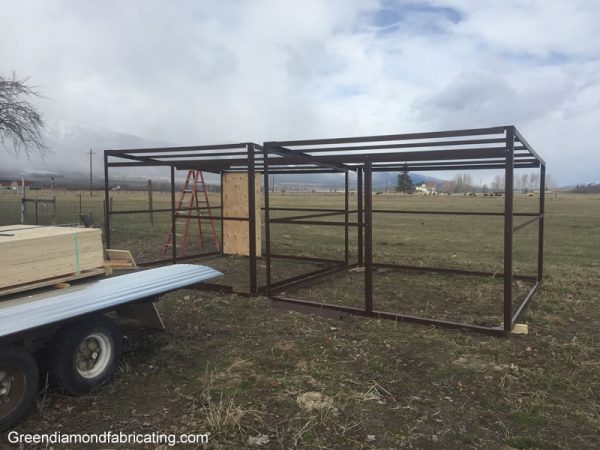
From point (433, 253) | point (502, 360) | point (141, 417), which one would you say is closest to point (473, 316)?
point (502, 360)

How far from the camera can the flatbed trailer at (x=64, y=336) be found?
3080 mm

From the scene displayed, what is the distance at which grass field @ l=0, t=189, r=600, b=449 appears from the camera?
3.17 metres

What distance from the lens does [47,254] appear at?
3855mm

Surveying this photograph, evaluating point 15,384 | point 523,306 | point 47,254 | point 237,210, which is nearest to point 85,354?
point 15,384

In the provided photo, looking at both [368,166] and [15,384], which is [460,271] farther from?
[15,384]

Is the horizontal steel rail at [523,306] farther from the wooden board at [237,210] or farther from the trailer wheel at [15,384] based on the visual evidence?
the wooden board at [237,210]

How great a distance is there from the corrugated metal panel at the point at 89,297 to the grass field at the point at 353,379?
2.45 ft

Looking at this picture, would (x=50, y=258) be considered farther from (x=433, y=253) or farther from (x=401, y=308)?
(x=433, y=253)

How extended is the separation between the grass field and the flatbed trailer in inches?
7.4

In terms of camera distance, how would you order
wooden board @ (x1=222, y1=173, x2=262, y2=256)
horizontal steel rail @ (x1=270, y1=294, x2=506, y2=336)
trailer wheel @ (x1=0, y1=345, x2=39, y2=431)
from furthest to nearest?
1. wooden board @ (x1=222, y1=173, x2=262, y2=256)
2. horizontal steel rail @ (x1=270, y1=294, x2=506, y2=336)
3. trailer wheel @ (x1=0, y1=345, x2=39, y2=431)

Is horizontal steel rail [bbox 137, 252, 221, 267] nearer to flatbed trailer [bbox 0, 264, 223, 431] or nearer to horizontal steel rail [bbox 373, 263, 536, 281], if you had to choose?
horizontal steel rail [bbox 373, 263, 536, 281]

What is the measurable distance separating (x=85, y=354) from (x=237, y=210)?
7463 mm

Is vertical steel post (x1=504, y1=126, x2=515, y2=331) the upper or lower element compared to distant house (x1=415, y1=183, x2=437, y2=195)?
lower

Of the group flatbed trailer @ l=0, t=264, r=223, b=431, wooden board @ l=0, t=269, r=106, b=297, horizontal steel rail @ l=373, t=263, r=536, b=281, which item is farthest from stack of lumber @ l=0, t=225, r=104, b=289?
horizontal steel rail @ l=373, t=263, r=536, b=281
